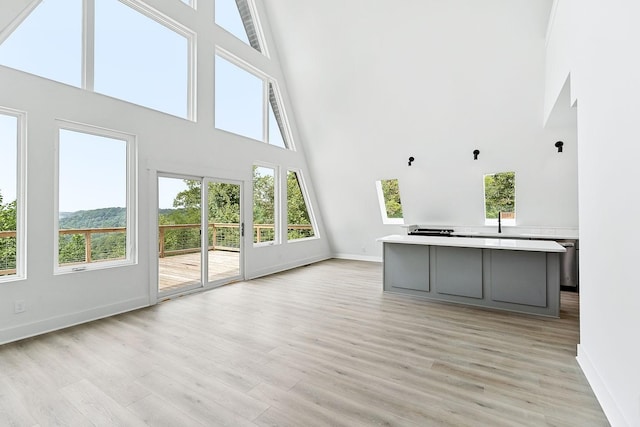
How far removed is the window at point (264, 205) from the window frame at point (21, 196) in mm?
3282

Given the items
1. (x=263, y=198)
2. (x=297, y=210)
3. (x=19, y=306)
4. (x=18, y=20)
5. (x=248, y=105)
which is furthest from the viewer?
(x=297, y=210)

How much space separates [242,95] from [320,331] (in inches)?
177

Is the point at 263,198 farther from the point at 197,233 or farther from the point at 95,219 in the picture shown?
the point at 95,219

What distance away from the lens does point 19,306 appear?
3.02 m

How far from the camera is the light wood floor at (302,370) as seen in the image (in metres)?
1.89

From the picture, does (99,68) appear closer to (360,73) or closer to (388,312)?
(360,73)

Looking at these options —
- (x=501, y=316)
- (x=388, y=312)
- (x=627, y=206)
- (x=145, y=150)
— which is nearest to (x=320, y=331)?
(x=388, y=312)

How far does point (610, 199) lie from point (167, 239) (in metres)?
4.67

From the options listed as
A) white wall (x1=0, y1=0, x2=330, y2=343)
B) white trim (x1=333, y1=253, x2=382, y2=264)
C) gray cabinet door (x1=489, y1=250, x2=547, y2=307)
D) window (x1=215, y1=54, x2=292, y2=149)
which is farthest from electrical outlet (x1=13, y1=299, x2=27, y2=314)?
white trim (x1=333, y1=253, x2=382, y2=264)

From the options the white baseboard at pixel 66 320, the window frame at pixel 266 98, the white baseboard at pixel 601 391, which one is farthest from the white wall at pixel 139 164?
the white baseboard at pixel 601 391

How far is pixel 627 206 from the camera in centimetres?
164

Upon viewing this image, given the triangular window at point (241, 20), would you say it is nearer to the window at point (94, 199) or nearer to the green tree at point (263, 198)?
the green tree at point (263, 198)

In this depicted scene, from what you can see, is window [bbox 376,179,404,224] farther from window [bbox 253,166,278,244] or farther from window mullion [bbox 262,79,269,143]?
window mullion [bbox 262,79,269,143]

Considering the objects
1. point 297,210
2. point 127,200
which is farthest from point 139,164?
point 297,210
